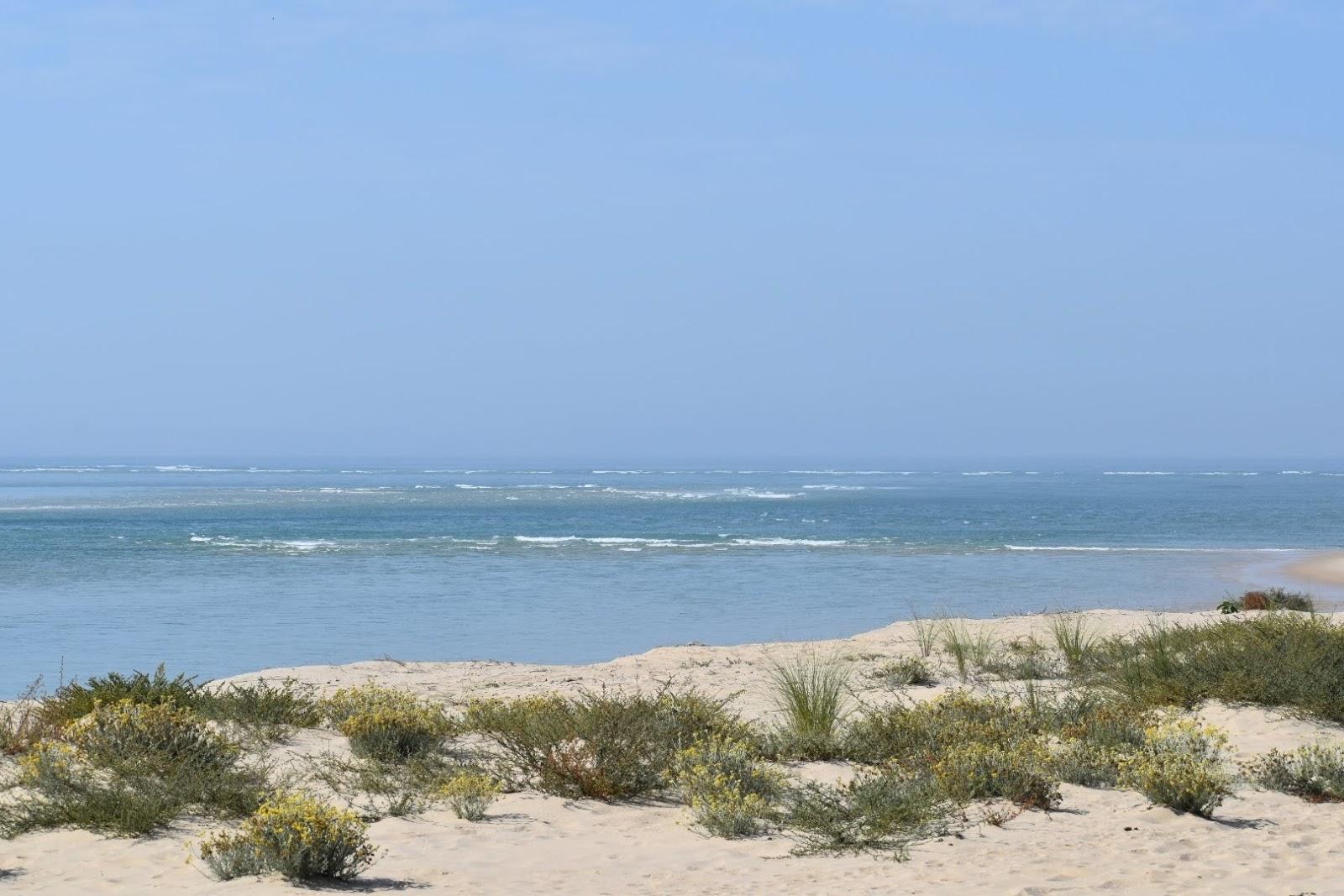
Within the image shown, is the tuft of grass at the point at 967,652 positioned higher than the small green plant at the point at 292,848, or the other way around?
the small green plant at the point at 292,848

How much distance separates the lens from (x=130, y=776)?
8.19 metres

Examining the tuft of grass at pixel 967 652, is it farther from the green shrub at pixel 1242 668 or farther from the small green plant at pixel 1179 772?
the small green plant at pixel 1179 772

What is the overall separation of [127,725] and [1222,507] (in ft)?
228

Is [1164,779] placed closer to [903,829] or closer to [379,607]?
[903,829]

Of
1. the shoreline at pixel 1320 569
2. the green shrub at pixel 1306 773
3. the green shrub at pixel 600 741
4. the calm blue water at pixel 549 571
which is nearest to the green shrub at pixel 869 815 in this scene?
the green shrub at pixel 600 741

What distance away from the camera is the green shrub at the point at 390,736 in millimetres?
9359

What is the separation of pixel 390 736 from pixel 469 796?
1.65 meters

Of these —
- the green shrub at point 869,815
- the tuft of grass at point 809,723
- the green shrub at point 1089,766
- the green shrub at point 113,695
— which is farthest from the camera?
the green shrub at point 113,695

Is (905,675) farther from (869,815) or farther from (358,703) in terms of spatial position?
(869,815)

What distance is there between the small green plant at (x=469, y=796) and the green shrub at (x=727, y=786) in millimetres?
1248

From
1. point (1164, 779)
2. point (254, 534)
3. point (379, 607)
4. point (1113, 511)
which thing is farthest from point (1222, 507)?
point (1164, 779)

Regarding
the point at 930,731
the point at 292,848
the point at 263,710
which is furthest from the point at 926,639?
the point at 292,848

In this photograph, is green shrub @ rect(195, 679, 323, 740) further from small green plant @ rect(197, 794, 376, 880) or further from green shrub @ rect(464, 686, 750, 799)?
small green plant @ rect(197, 794, 376, 880)

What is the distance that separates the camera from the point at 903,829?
741 centimetres
